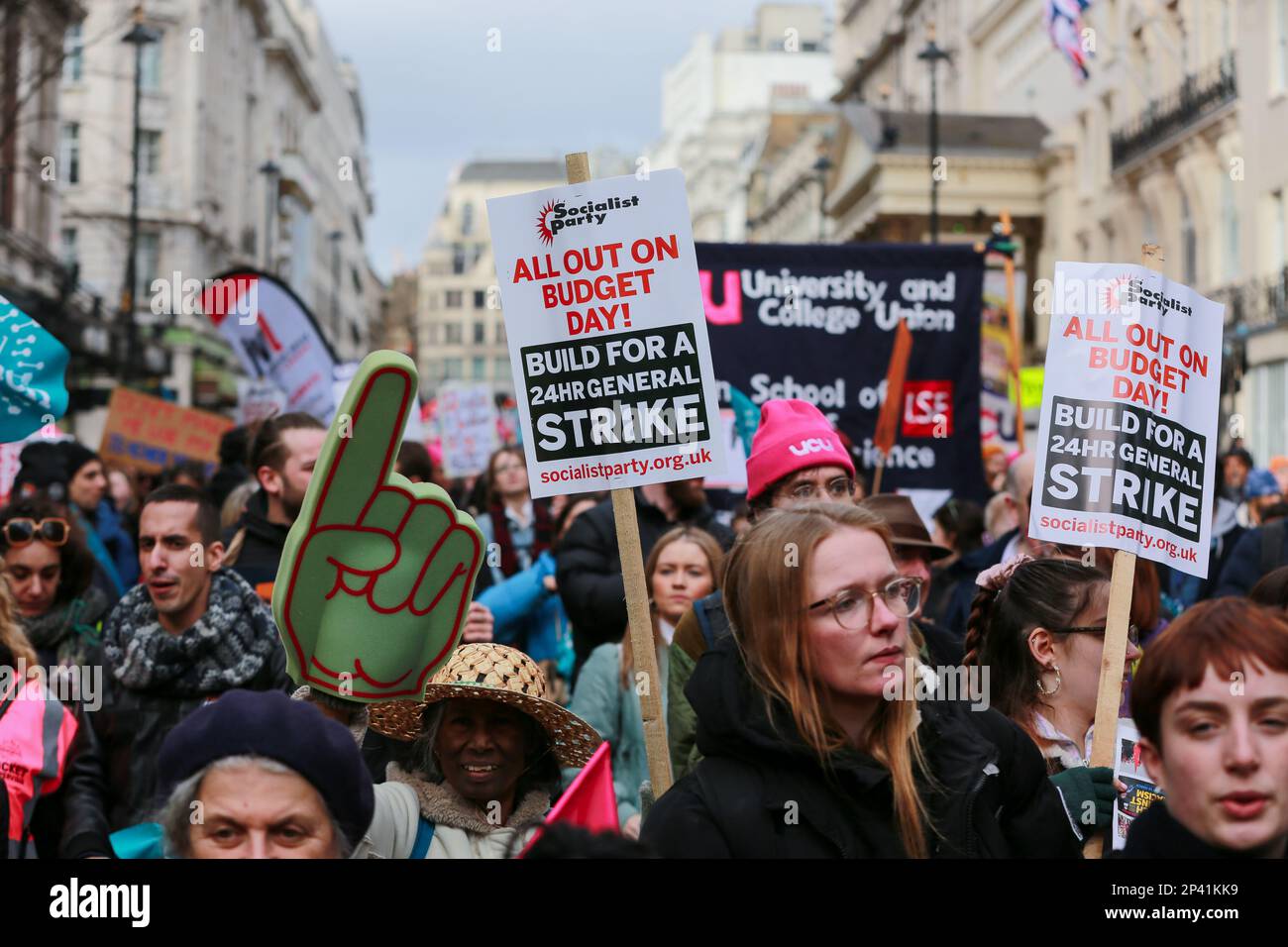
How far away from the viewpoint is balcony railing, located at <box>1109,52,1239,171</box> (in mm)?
33938

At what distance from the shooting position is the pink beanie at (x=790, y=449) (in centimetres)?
502

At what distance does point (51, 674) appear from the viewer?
5484mm

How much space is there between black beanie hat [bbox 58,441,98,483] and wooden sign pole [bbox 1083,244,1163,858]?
22.6 feet

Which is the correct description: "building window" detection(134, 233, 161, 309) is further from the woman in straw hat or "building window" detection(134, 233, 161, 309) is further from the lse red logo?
the woman in straw hat

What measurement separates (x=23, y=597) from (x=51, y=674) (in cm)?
53

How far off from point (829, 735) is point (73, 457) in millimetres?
7497

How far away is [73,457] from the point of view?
9.84 meters

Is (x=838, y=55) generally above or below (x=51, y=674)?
above

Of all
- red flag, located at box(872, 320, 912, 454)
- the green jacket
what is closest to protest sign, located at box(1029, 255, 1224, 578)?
the green jacket

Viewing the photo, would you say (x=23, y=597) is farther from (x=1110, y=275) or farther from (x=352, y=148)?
(x=352, y=148)

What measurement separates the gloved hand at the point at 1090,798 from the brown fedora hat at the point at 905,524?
2.16m

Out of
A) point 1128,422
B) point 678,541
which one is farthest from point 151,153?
point 1128,422

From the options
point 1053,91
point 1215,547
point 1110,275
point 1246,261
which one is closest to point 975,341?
point 1215,547

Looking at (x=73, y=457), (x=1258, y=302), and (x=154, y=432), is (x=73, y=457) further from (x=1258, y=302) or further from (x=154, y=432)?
(x=1258, y=302)
